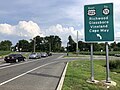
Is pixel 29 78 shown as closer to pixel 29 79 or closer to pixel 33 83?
pixel 29 79

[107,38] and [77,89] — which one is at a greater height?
[107,38]

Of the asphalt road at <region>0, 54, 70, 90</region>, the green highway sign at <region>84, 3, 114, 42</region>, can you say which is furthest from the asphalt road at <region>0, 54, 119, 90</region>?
the green highway sign at <region>84, 3, 114, 42</region>

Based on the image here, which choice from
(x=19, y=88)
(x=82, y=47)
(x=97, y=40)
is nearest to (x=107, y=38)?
(x=97, y=40)

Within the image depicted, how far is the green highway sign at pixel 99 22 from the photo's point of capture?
14586mm

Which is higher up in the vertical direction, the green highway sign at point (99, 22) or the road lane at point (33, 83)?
the green highway sign at point (99, 22)

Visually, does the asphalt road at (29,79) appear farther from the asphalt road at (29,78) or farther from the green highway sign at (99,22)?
the green highway sign at (99,22)

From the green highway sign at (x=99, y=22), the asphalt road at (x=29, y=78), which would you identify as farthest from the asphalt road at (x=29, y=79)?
the green highway sign at (x=99, y=22)

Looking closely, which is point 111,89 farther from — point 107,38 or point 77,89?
point 107,38

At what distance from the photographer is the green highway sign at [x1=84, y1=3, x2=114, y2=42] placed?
14.6 metres

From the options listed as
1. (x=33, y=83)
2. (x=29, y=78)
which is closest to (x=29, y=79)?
(x=29, y=78)

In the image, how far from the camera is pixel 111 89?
12.6 metres

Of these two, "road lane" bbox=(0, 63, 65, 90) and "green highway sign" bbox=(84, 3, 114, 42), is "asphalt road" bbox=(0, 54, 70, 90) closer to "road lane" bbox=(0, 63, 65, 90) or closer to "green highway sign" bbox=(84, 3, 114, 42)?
"road lane" bbox=(0, 63, 65, 90)

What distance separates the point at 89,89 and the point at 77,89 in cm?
57

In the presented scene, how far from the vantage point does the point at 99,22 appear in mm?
14828
